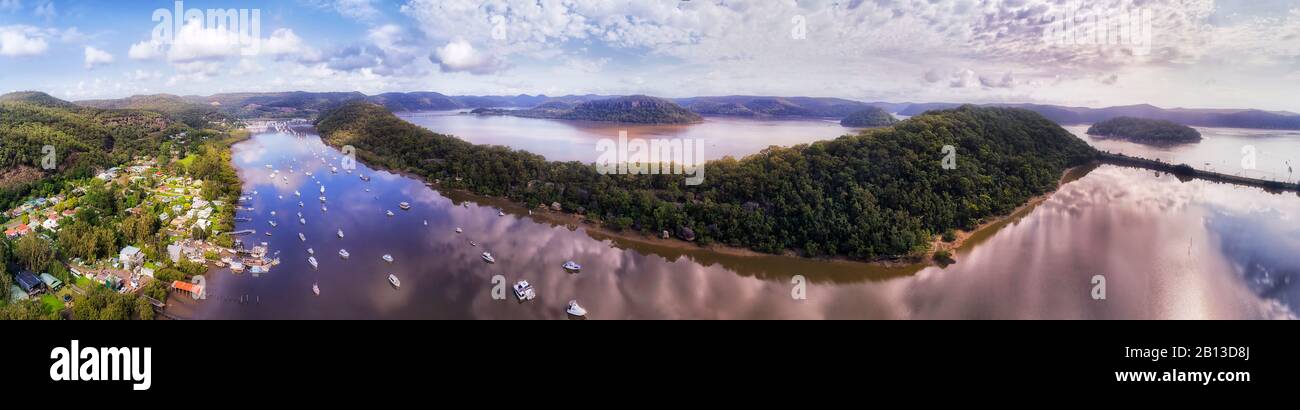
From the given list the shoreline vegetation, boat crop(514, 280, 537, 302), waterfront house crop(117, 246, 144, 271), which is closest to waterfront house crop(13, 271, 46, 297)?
the shoreline vegetation

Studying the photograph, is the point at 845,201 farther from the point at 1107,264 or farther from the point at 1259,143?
the point at 1259,143

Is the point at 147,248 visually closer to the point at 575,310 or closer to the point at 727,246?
the point at 575,310

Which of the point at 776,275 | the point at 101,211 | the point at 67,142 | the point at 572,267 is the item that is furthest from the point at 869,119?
the point at 67,142

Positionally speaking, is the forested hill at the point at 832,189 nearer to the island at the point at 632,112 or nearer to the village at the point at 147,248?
the village at the point at 147,248

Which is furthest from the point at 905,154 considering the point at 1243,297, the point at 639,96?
the point at 639,96

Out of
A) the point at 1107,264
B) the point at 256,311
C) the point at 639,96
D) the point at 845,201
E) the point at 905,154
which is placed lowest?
the point at 256,311

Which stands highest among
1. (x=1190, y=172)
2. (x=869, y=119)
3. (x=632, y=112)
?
(x=632, y=112)
